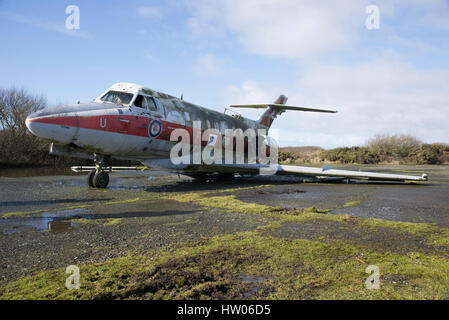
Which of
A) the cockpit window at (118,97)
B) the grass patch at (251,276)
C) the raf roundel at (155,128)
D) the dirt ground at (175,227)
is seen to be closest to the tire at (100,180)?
the raf roundel at (155,128)

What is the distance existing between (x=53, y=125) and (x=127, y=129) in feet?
7.75

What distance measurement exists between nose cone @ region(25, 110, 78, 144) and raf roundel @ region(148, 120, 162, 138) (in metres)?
2.78

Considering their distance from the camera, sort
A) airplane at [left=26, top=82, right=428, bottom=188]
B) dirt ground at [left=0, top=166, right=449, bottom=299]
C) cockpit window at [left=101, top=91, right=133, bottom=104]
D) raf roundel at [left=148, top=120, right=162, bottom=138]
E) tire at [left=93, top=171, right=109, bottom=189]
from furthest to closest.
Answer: raf roundel at [left=148, top=120, right=162, bottom=138]
cockpit window at [left=101, top=91, right=133, bottom=104]
tire at [left=93, top=171, right=109, bottom=189]
airplane at [left=26, top=82, right=428, bottom=188]
dirt ground at [left=0, top=166, right=449, bottom=299]

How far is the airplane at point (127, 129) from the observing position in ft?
27.8

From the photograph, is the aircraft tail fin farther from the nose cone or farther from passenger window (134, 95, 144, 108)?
the nose cone

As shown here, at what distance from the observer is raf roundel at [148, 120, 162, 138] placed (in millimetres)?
10830

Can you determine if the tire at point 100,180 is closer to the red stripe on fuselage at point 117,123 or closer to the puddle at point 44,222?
the red stripe on fuselage at point 117,123

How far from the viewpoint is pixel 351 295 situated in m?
2.49

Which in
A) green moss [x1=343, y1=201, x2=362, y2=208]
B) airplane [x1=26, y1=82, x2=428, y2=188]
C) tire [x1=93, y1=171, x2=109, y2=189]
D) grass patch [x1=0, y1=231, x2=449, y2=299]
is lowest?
green moss [x1=343, y1=201, x2=362, y2=208]

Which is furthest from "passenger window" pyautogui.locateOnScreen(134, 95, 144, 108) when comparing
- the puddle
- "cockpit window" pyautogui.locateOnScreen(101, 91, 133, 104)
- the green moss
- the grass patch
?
the grass patch

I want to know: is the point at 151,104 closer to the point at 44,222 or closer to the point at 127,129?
the point at 127,129
